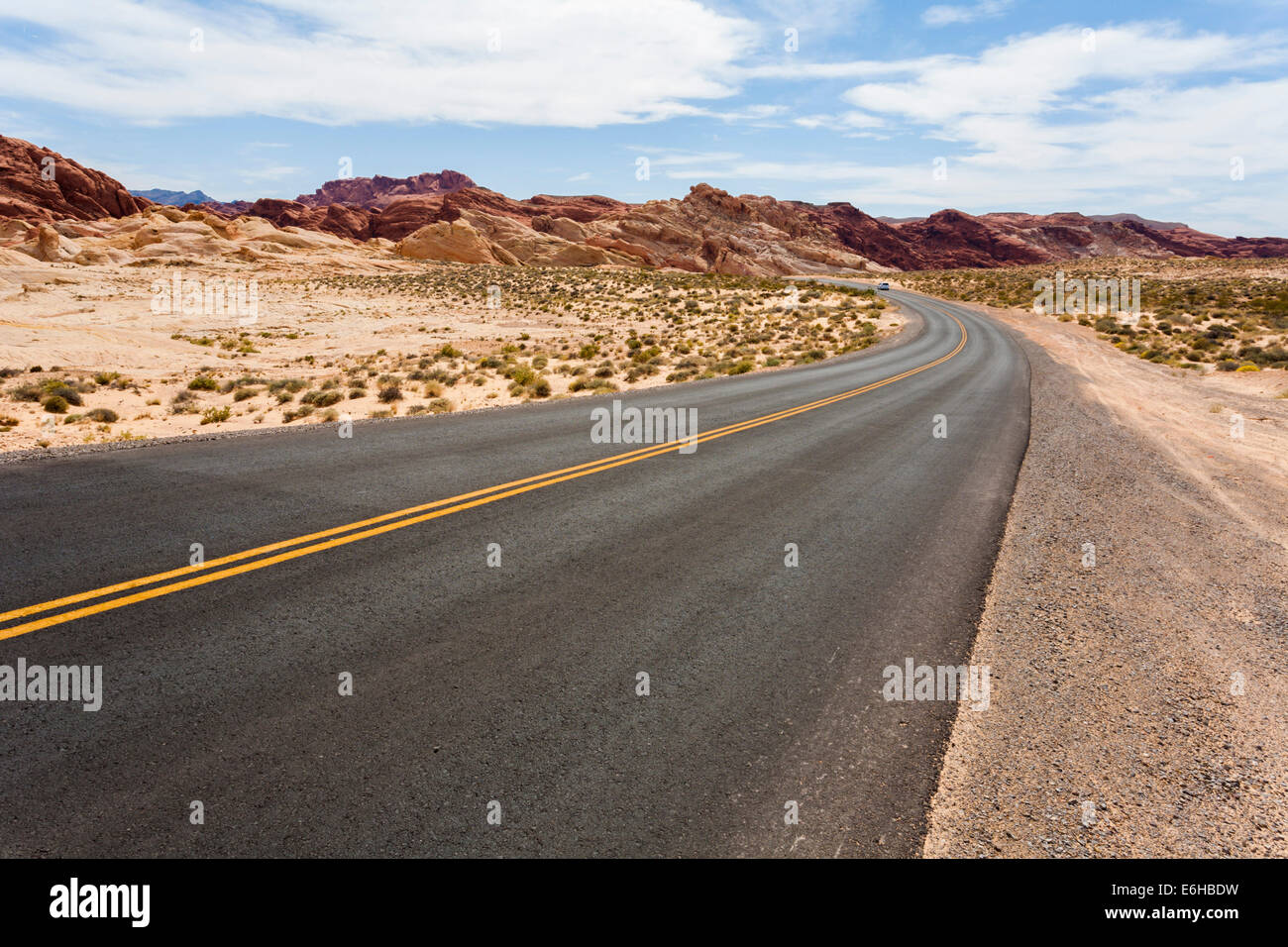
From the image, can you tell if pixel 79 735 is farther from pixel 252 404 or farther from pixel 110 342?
pixel 110 342

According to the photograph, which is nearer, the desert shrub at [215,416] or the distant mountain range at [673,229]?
the desert shrub at [215,416]

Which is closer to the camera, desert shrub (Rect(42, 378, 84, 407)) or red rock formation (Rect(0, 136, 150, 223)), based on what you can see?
desert shrub (Rect(42, 378, 84, 407))

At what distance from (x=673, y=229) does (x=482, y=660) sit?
114 metres

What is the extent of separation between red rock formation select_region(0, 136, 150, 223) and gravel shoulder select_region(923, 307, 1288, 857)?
116 m

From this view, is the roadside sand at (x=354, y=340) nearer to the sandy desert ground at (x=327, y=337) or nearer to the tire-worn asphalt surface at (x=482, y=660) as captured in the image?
the sandy desert ground at (x=327, y=337)

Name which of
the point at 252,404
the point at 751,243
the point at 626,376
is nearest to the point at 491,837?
the point at 252,404

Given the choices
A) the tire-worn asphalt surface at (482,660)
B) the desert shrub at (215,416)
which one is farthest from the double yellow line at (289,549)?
the desert shrub at (215,416)

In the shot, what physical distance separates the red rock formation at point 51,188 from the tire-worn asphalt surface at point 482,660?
111 meters

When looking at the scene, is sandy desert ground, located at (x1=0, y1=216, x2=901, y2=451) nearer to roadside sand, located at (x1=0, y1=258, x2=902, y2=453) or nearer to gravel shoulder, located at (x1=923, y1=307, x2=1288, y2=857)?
roadside sand, located at (x1=0, y1=258, x2=902, y2=453)

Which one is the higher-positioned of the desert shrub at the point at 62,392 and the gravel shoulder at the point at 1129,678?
the desert shrub at the point at 62,392

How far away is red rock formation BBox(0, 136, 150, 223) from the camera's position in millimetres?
86125

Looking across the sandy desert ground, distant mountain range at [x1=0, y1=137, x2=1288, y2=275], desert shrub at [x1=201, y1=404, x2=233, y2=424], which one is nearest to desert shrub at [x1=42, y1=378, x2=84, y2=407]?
the sandy desert ground

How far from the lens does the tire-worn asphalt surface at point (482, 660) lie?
9.92 feet
